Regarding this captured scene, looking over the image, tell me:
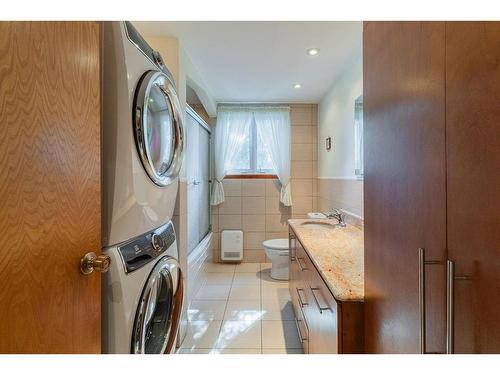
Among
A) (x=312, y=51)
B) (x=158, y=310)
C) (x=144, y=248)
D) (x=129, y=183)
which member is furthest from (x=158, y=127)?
(x=312, y=51)

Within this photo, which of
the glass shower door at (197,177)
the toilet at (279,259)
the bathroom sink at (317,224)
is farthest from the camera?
the toilet at (279,259)

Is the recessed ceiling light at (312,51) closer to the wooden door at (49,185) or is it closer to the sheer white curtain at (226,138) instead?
the sheer white curtain at (226,138)

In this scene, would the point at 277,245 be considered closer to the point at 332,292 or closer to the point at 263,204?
the point at 263,204

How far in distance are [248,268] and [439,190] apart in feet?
10.2

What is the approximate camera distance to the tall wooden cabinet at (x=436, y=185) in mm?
391

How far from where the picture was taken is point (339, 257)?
1.33m

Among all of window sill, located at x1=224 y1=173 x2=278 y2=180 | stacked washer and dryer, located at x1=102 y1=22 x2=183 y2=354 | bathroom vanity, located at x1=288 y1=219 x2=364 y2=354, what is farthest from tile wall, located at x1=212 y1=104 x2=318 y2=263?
stacked washer and dryer, located at x1=102 y1=22 x2=183 y2=354

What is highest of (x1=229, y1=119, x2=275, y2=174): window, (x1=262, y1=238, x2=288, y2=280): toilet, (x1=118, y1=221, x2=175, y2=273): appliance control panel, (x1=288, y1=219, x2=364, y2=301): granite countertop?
(x1=229, y1=119, x2=275, y2=174): window

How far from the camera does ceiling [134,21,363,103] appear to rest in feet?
5.57

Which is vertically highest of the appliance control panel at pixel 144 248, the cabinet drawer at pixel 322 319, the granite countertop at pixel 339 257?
the appliance control panel at pixel 144 248

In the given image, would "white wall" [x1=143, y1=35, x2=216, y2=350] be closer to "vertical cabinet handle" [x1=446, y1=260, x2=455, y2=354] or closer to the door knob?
the door knob

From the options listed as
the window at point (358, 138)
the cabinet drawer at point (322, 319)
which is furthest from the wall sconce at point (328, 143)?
the cabinet drawer at point (322, 319)

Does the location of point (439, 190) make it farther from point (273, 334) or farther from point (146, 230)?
point (273, 334)

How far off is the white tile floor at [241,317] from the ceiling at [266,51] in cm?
226
